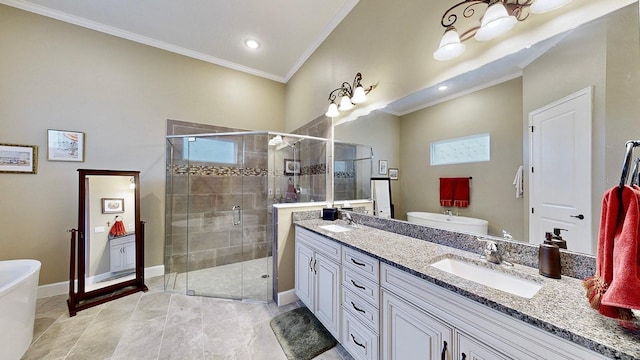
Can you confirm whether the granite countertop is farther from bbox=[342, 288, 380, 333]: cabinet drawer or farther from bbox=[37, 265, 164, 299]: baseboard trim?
bbox=[37, 265, 164, 299]: baseboard trim

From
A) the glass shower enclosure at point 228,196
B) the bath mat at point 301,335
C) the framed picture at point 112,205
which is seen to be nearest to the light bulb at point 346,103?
the glass shower enclosure at point 228,196

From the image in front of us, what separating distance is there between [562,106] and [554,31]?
0.38 metres

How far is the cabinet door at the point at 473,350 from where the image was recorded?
803mm

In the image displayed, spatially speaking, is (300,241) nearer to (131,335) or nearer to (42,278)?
(131,335)

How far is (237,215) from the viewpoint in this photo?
3203 millimetres

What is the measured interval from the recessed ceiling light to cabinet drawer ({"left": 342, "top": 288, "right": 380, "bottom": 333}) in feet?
10.4

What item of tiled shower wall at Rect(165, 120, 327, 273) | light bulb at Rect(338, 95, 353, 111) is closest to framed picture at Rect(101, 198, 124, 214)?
tiled shower wall at Rect(165, 120, 327, 273)

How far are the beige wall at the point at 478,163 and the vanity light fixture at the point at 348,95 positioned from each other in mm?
594

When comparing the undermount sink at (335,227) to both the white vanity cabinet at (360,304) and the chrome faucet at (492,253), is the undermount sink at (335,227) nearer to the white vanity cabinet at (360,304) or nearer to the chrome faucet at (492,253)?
the white vanity cabinet at (360,304)

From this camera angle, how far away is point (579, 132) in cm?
96

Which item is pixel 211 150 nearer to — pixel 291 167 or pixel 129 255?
pixel 291 167

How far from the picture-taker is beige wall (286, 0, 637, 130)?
108 centimetres

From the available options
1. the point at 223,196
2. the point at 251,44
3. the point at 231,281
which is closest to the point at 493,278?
the point at 231,281

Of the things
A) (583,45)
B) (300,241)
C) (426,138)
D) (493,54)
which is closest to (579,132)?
(583,45)
